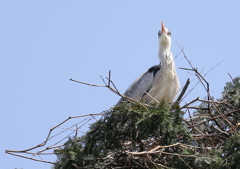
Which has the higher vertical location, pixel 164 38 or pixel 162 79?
pixel 164 38

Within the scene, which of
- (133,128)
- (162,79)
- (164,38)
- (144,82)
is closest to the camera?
(133,128)

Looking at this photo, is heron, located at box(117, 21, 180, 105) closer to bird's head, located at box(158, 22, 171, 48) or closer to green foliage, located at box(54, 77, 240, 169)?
bird's head, located at box(158, 22, 171, 48)

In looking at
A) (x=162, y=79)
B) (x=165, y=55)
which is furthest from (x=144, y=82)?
(x=165, y=55)

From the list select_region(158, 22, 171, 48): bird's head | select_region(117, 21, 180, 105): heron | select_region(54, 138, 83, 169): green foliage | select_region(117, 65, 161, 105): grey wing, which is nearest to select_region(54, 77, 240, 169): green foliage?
select_region(54, 138, 83, 169): green foliage

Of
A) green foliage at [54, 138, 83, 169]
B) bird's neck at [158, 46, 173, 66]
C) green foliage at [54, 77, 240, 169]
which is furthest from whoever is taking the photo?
bird's neck at [158, 46, 173, 66]


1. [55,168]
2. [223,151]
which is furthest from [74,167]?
[223,151]

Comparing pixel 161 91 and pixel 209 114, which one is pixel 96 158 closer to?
pixel 209 114

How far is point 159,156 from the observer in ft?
19.3

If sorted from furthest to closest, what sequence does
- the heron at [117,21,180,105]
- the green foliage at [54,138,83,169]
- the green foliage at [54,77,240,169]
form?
the heron at [117,21,180,105], the green foliage at [54,138,83,169], the green foliage at [54,77,240,169]

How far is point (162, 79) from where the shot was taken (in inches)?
337

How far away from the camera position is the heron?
856 centimetres

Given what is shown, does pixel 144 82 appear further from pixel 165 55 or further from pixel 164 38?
pixel 164 38

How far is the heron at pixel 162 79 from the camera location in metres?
8.56

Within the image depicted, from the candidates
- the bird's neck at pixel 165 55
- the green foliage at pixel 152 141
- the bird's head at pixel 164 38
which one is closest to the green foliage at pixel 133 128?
the green foliage at pixel 152 141
